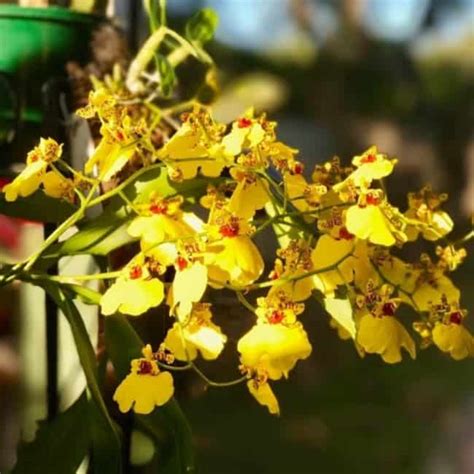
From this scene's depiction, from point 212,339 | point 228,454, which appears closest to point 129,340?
point 212,339

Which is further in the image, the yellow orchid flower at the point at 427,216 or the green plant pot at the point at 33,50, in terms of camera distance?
the green plant pot at the point at 33,50

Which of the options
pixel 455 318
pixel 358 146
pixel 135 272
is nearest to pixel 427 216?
pixel 455 318

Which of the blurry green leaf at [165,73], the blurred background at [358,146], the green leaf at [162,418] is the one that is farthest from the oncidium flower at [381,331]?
→ the blurred background at [358,146]

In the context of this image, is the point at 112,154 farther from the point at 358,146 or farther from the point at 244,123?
the point at 358,146

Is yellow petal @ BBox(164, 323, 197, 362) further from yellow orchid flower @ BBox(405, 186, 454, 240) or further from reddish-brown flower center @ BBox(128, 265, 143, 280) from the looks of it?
yellow orchid flower @ BBox(405, 186, 454, 240)

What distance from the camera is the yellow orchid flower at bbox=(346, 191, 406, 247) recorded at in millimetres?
437

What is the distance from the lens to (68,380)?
2.10 feet

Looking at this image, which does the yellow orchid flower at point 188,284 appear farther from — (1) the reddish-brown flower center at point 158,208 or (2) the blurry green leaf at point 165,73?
(2) the blurry green leaf at point 165,73

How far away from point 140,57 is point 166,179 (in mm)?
157

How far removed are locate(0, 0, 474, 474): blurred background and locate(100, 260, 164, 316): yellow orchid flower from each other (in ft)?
4.17

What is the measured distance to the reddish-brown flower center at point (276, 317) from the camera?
1.43 ft

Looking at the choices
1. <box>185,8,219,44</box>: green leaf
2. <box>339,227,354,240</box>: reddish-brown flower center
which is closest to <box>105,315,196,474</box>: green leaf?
<box>339,227,354,240</box>: reddish-brown flower center

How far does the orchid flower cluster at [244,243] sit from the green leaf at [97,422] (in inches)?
0.6

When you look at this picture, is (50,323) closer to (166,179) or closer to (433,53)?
(166,179)
